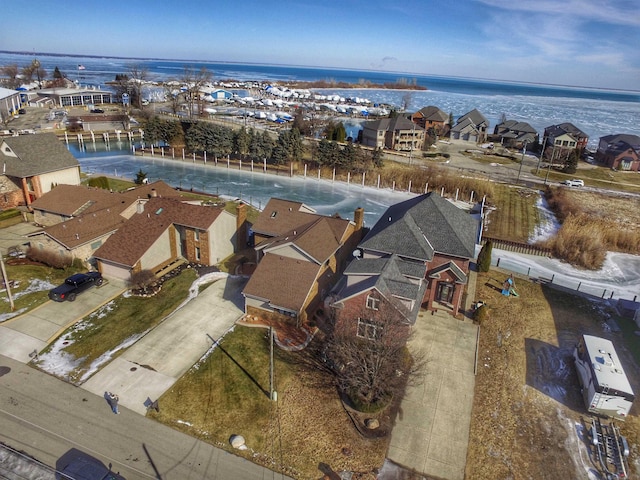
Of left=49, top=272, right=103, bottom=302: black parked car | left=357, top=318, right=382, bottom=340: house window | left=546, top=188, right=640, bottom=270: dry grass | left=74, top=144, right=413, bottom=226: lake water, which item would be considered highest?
left=357, top=318, right=382, bottom=340: house window

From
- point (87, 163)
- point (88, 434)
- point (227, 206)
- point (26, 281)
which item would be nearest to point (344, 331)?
point (88, 434)

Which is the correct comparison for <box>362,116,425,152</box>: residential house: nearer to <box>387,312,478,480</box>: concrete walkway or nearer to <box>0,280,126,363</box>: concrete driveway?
<box>387,312,478,480</box>: concrete walkway

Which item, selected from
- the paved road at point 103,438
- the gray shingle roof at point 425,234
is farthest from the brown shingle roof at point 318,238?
the paved road at point 103,438

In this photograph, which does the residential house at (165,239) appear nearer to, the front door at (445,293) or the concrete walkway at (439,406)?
the concrete walkway at (439,406)

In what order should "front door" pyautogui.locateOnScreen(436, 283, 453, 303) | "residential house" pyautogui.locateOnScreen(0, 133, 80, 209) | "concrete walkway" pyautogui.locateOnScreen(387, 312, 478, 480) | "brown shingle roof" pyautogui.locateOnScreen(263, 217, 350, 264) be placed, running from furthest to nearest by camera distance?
1. "residential house" pyautogui.locateOnScreen(0, 133, 80, 209)
2. "front door" pyautogui.locateOnScreen(436, 283, 453, 303)
3. "brown shingle roof" pyautogui.locateOnScreen(263, 217, 350, 264)
4. "concrete walkway" pyautogui.locateOnScreen(387, 312, 478, 480)

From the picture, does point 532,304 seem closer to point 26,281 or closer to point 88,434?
point 88,434

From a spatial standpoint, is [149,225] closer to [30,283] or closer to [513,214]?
[30,283]

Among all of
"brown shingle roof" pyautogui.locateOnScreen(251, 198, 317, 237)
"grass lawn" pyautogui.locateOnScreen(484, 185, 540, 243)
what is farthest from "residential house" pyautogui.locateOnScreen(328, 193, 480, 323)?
"grass lawn" pyautogui.locateOnScreen(484, 185, 540, 243)
